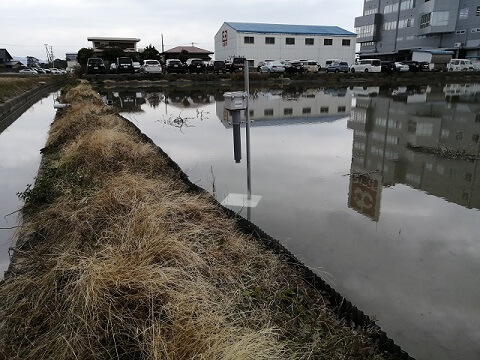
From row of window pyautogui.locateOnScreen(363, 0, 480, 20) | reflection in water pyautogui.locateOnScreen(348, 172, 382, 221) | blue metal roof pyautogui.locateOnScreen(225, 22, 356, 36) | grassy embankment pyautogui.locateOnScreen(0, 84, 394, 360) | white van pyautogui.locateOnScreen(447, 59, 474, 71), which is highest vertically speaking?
row of window pyautogui.locateOnScreen(363, 0, 480, 20)

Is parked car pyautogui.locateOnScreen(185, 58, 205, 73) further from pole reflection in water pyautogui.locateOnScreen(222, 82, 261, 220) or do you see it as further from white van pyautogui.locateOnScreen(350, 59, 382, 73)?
pole reflection in water pyautogui.locateOnScreen(222, 82, 261, 220)

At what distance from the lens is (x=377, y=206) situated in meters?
5.31

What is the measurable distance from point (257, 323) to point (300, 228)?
86.0 inches

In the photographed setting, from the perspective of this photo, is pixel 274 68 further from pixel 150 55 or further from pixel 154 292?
pixel 154 292

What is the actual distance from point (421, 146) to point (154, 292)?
7976 millimetres

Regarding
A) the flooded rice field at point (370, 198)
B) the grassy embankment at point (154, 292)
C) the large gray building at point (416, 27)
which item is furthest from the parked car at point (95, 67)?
the large gray building at point (416, 27)

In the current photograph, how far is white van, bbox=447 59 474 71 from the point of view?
47906 mm

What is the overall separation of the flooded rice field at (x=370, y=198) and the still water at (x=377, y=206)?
0.6 inches

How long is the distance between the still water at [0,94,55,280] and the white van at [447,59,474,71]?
49.4 m

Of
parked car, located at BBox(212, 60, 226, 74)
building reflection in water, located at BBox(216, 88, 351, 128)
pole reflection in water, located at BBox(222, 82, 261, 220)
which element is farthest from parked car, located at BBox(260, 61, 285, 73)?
pole reflection in water, located at BBox(222, 82, 261, 220)

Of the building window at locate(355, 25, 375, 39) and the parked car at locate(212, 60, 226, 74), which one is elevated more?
the building window at locate(355, 25, 375, 39)

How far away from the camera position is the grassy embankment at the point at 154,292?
2180 mm

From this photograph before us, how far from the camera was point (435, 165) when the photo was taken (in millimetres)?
7137

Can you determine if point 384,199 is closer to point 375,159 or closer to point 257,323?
point 375,159
